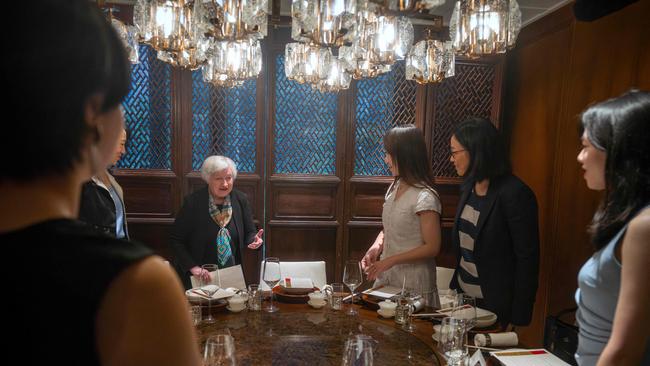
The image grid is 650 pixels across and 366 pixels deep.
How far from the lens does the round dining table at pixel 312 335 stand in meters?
1.53

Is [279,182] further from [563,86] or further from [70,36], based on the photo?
[70,36]

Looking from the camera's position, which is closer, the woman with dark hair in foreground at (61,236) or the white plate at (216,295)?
the woman with dark hair in foreground at (61,236)

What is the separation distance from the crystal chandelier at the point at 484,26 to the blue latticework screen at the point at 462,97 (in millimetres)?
2132

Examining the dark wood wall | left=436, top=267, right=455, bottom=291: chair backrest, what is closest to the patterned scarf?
left=436, top=267, right=455, bottom=291: chair backrest

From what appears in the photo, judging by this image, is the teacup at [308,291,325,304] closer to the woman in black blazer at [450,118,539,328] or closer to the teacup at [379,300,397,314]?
the teacup at [379,300,397,314]

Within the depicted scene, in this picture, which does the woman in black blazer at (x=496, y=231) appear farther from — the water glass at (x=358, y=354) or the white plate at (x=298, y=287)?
the water glass at (x=358, y=354)

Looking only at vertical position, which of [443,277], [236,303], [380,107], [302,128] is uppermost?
[380,107]

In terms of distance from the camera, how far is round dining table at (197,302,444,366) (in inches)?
60.1

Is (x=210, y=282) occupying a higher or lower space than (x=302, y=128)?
lower

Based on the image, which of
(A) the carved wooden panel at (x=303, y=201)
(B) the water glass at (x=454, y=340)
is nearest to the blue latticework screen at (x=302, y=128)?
(A) the carved wooden panel at (x=303, y=201)

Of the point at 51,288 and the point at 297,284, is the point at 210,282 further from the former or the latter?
the point at 51,288

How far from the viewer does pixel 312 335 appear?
5.63ft

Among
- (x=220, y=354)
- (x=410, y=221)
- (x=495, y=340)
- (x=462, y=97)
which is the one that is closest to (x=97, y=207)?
(x=220, y=354)

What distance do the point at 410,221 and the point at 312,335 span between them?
98 cm
